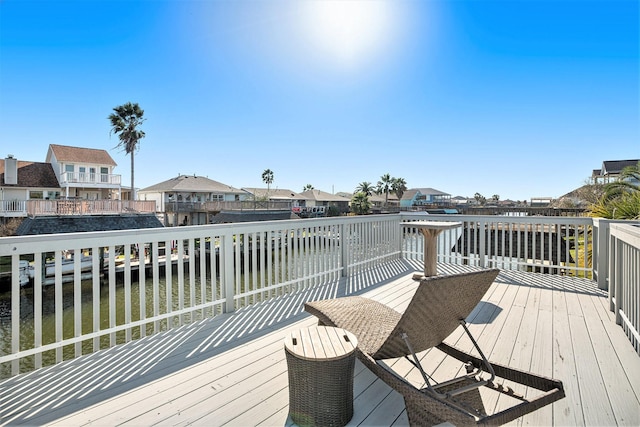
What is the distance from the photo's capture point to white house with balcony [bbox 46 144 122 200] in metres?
25.8

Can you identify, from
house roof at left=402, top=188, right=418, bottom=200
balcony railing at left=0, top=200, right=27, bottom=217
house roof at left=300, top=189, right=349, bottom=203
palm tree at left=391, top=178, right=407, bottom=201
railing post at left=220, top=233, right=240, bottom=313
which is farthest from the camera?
house roof at left=402, top=188, right=418, bottom=200

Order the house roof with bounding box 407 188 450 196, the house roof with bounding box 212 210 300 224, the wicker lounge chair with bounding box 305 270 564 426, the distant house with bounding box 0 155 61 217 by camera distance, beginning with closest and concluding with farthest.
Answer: the wicker lounge chair with bounding box 305 270 564 426, the distant house with bounding box 0 155 61 217, the house roof with bounding box 212 210 300 224, the house roof with bounding box 407 188 450 196

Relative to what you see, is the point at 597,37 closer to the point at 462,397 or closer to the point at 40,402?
the point at 462,397

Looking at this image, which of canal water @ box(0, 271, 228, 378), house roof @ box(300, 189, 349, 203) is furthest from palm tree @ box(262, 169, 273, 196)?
canal water @ box(0, 271, 228, 378)

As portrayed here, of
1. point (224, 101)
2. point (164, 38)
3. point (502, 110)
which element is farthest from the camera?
point (224, 101)

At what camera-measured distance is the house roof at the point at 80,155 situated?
86.1 ft

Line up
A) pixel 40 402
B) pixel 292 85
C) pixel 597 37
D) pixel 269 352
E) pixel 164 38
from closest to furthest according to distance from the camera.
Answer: pixel 40 402 < pixel 269 352 < pixel 597 37 < pixel 164 38 < pixel 292 85

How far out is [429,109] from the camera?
1430cm

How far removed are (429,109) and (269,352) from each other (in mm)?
14286

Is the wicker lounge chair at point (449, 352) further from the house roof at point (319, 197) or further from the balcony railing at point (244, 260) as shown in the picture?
the house roof at point (319, 197)

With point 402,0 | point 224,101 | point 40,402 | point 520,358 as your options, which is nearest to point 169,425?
point 40,402

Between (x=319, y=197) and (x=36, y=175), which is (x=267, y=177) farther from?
(x=36, y=175)

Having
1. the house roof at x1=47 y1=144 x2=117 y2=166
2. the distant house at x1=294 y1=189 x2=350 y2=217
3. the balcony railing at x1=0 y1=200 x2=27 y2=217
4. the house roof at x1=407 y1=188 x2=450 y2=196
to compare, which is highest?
the house roof at x1=47 y1=144 x2=117 y2=166

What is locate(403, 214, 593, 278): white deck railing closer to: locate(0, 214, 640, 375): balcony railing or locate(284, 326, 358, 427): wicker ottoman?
locate(0, 214, 640, 375): balcony railing
